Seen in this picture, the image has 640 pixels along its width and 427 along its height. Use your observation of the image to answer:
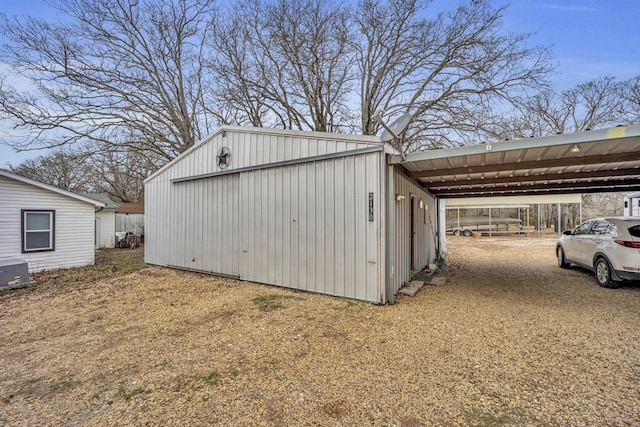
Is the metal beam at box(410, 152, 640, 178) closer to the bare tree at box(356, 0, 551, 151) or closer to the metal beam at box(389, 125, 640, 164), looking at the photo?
the metal beam at box(389, 125, 640, 164)

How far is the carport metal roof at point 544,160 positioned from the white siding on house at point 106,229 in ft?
52.6

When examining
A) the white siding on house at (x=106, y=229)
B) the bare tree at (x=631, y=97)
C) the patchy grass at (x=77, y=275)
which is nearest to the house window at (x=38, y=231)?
the patchy grass at (x=77, y=275)

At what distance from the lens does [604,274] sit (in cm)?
601

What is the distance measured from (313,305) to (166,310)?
2472 millimetres

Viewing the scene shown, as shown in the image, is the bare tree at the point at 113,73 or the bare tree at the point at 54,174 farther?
the bare tree at the point at 54,174

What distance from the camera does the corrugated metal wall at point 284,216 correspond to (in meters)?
5.05

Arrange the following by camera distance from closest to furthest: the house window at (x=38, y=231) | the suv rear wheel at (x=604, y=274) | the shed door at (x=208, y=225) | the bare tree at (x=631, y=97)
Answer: the suv rear wheel at (x=604, y=274) → the shed door at (x=208, y=225) → the house window at (x=38, y=231) → the bare tree at (x=631, y=97)

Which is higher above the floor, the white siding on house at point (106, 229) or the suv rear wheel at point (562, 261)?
the white siding on house at point (106, 229)

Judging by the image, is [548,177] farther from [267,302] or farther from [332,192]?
[267,302]

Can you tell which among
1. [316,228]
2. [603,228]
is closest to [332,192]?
[316,228]

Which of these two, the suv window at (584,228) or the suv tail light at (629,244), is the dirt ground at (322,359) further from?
the suv window at (584,228)

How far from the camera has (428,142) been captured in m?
12.7

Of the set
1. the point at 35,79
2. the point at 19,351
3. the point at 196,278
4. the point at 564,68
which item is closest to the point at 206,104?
the point at 35,79

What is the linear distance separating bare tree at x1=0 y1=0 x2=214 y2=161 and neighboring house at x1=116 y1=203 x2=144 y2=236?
555cm
